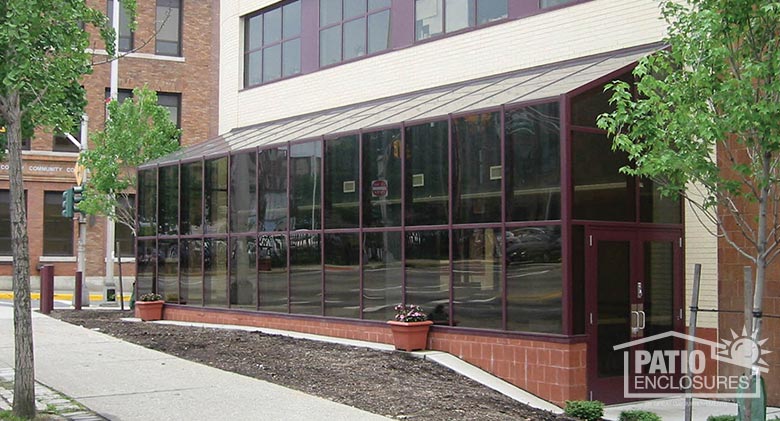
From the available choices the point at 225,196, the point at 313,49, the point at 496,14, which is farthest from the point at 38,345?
the point at 496,14

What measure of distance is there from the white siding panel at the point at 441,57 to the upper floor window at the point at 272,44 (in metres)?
0.28

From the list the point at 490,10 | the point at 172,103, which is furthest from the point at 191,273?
the point at 172,103

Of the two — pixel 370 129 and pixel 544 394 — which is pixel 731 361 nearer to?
pixel 544 394

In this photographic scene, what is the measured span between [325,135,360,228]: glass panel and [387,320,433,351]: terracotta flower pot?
106 inches

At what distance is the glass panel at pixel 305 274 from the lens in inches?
693

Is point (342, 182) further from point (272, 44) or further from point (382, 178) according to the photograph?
point (272, 44)

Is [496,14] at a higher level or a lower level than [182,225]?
higher

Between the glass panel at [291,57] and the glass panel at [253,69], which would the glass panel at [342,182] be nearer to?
the glass panel at [291,57]

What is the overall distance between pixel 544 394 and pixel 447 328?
2435 millimetres

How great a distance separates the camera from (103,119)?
39688 millimetres

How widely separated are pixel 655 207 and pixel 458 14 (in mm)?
6490

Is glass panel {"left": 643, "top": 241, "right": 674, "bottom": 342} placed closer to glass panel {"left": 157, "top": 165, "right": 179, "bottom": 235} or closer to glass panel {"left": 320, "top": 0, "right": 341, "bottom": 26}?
glass panel {"left": 320, "top": 0, "right": 341, "bottom": 26}

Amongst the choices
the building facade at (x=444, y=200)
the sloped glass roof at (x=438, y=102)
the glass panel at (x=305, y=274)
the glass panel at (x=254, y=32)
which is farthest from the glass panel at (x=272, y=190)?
the glass panel at (x=254, y=32)

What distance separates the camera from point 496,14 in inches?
683
